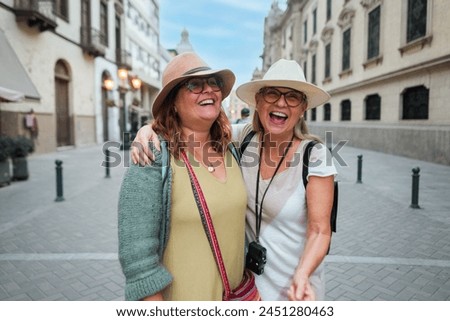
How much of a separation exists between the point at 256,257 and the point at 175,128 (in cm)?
83

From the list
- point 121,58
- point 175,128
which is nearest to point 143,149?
point 175,128

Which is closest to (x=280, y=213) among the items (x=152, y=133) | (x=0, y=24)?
(x=152, y=133)

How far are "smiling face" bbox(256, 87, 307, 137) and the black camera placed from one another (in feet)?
2.12

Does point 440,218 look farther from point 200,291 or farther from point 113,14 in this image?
point 113,14

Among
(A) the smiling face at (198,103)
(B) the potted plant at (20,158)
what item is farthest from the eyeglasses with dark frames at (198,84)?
(B) the potted plant at (20,158)

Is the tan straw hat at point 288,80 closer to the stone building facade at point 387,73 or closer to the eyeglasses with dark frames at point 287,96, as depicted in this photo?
the eyeglasses with dark frames at point 287,96

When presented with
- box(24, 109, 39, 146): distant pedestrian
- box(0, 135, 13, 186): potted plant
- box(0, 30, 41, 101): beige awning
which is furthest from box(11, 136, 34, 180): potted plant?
box(24, 109, 39, 146): distant pedestrian

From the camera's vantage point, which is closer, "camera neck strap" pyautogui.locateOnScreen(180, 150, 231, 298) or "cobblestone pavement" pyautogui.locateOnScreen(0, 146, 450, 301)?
"camera neck strap" pyautogui.locateOnScreen(180, 150, 231, 298)

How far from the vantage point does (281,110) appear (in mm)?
1934

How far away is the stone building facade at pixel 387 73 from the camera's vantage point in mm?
12172

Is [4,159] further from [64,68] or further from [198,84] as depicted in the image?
[64,68]

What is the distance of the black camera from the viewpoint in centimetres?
184

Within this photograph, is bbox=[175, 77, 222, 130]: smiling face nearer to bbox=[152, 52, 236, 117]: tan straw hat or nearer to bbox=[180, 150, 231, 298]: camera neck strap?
bbox=[152, 52, 236, 117]: tan straw hat

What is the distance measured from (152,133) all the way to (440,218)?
6.09 m
